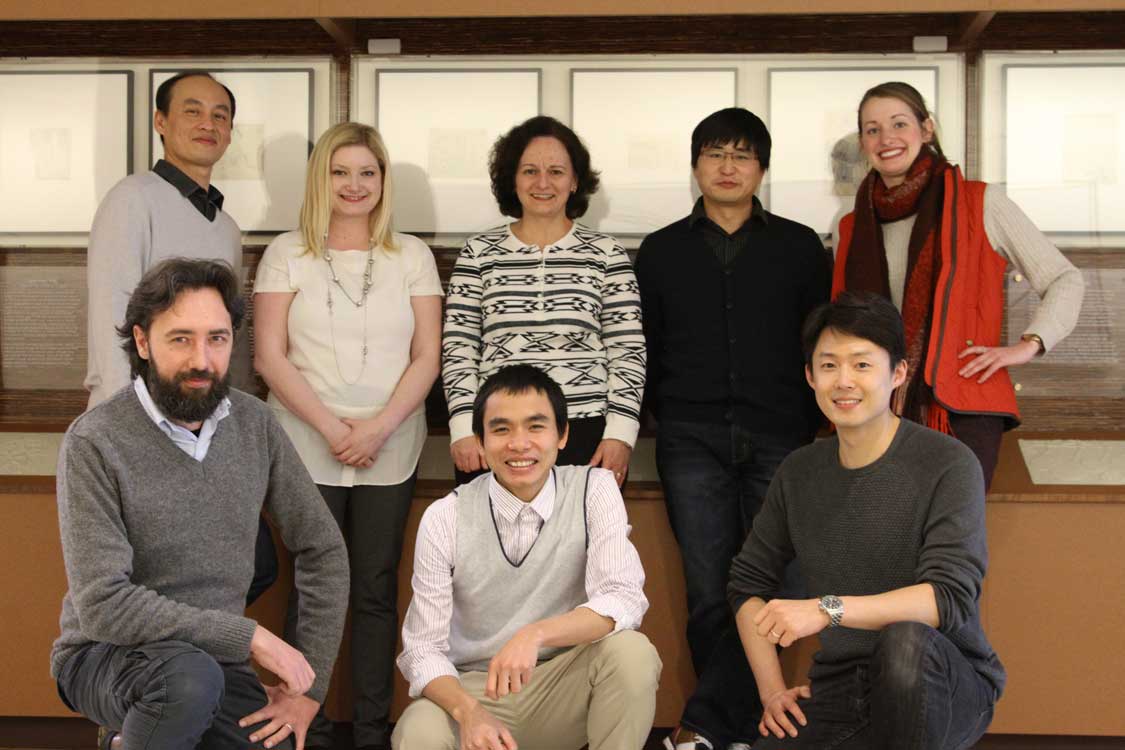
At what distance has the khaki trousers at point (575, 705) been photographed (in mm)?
2191

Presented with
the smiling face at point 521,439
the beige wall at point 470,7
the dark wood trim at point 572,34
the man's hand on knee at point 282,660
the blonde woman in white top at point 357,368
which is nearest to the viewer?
the man's hand on knee at point 282,660

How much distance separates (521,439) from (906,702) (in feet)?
2.75

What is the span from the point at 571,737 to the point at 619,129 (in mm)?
1713

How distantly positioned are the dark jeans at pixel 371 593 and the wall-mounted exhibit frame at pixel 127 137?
92 centimetres

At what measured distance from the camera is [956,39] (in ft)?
10.6

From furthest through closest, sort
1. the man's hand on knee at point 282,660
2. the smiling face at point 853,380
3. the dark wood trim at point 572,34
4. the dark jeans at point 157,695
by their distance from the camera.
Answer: the dark wood trim at point 572,34 → the smiling face at point 853,380 → the man's hand on knee at point 282,660 → the dark jeans at point 157,695

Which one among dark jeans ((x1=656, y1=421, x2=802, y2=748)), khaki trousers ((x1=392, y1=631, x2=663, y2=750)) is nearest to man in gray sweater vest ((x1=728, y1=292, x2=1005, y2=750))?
khaki trousers ((x1=392, y1=631, x2=663, y2=750))

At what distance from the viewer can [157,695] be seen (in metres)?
1.95

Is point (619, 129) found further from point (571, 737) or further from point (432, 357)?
point (571, 737)

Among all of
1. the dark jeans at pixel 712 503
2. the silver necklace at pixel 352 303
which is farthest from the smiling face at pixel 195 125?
the dark jeans at pixel 712 503

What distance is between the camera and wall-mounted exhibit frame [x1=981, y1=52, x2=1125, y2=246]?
10.6 feet

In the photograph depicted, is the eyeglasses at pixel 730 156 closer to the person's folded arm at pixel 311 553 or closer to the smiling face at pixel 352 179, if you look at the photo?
the smiling face at pixel 352 179

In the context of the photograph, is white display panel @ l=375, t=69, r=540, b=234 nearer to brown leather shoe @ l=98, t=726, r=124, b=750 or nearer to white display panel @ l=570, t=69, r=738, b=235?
white display panel @ l=570, t=69, r=738, b=235

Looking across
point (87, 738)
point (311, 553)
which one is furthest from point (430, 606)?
point (87, 738)
